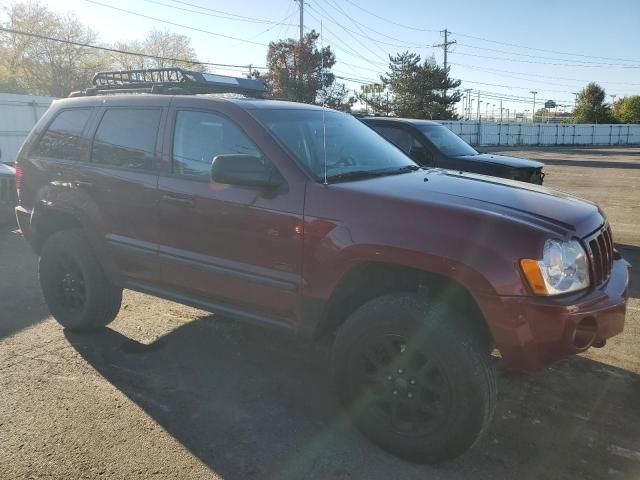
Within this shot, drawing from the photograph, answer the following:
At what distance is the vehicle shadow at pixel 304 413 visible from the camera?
279 centimetres

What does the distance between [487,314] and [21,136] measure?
1717 cm

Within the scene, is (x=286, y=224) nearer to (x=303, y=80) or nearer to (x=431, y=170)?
(x=431, y=170)

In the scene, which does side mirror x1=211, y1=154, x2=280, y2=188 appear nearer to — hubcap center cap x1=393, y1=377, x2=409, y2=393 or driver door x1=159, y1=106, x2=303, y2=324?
driver door x1=159, y1=106, x2=303, y2=324

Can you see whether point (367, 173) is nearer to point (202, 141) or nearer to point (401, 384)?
point (202, 141)

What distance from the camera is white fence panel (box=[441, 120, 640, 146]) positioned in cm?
4206

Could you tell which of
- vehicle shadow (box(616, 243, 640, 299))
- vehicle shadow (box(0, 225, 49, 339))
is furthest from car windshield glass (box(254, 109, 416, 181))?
vehicle shadow (box(616, 243, 640, 299))

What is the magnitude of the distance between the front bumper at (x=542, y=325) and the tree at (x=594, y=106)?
67925 millimetres

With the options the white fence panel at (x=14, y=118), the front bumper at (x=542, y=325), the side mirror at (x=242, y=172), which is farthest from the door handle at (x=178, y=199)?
the white fence panel at (x=14, y=118)

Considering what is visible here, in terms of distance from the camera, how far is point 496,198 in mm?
3020

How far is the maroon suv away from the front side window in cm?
1

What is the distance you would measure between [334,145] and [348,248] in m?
1.07

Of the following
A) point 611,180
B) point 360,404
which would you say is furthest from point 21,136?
point 611,180

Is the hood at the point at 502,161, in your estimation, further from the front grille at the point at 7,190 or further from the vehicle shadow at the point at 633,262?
the front grille at the point at 7,190

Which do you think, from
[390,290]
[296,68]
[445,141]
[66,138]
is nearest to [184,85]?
[66,138]
